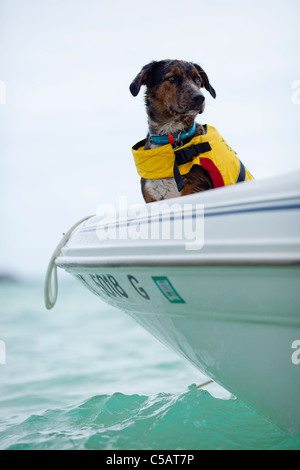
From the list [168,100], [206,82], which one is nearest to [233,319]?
[168,100]

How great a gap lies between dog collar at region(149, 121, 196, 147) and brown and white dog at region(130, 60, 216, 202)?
4cm

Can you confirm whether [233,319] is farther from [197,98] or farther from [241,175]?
[197,98]

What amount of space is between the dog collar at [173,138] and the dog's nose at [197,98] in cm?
17

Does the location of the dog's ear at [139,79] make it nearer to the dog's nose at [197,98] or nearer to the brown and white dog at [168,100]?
the brown and white dog at [168,100]

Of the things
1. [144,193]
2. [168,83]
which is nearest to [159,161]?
[144,193]

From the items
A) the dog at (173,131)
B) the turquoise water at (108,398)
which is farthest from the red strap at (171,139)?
the turquoise water at (108,398)

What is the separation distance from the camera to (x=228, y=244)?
5.65 ft

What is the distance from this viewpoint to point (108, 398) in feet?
11.8

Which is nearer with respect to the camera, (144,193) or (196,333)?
(196,333)

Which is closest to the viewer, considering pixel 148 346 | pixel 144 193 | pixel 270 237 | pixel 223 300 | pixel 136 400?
pixel 270 237

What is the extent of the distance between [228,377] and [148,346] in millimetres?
7468

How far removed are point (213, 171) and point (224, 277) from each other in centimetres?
108

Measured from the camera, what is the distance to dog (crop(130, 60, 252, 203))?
279 centimetres
